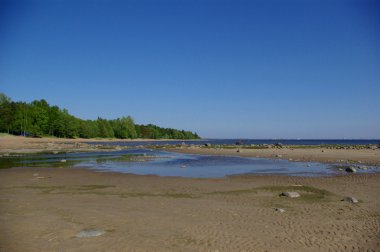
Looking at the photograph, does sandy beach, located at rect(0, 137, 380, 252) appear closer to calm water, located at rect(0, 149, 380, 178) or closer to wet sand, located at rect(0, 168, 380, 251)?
wet sand, located at rect(0, 168, 380, 251)

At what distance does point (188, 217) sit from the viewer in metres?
12.8

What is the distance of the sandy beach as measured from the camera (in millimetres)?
9656

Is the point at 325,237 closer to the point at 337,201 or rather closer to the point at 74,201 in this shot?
the point at 337,201

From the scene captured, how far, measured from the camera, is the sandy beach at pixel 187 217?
380 inches

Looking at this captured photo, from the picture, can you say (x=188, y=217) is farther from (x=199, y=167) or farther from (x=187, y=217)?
(x=199, y=167)

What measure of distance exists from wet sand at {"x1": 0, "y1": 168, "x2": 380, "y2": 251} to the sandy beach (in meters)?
0.03

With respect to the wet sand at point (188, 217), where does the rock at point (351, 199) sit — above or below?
above

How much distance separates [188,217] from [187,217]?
1.6 inches

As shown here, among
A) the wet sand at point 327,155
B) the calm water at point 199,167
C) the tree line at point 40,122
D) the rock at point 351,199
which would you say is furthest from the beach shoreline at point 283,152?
the tree line at point 40,122

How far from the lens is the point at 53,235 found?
10227 millimetres

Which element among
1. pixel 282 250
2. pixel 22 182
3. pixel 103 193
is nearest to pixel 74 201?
pixel 103 193

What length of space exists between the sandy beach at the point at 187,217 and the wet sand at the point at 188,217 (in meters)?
0.03

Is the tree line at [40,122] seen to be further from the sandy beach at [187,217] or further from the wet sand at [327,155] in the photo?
the sandy beach at [187,217]

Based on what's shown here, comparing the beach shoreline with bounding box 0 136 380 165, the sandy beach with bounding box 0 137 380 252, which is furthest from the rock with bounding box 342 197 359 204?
the beach shoreline with bounding box 0 136 380 165
